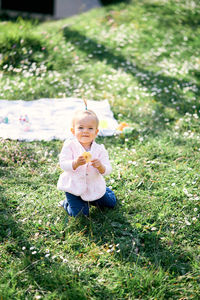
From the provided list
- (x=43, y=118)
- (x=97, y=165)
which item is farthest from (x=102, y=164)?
(x=43, y=118)

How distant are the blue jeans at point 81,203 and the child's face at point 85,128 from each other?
566mm

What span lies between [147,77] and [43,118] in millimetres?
2412

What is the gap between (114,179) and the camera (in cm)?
358

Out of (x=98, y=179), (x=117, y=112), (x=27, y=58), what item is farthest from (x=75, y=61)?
(x=98, y=179)

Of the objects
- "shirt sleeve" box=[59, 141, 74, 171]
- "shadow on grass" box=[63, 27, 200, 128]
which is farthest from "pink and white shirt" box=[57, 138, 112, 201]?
"shadow on grass" box=[63, 27, 200, 128]

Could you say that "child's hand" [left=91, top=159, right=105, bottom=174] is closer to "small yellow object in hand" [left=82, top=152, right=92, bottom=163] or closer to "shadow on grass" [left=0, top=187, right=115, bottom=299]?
"small yellow object in hand" [left=82, top=152, right=92, bottom=163]

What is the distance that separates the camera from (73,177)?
2896 millimetres

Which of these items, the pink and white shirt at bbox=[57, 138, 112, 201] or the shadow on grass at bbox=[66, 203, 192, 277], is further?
the pink and white shirt at bbox=[57, 138, 112, 201]

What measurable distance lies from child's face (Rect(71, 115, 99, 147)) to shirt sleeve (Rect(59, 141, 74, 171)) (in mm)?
141

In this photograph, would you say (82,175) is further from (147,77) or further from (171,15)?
(171,15)

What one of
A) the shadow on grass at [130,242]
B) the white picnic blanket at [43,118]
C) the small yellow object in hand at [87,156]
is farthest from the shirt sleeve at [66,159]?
the white picnic blanket at [43,118]

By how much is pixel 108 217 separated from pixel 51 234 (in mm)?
577

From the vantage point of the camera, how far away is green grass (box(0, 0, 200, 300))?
2447 millimetres

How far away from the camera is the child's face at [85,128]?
9.27ft
